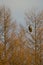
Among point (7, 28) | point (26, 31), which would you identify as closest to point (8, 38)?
point (7, 28)

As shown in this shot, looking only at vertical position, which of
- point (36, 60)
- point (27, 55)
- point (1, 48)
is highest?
point (1, 48)

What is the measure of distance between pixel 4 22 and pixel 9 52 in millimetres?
2019

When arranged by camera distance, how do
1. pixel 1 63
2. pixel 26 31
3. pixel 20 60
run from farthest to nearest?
pixel 26 31 → pixel 20 60 → pixel 1 63

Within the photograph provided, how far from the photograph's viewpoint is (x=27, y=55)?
17.6 metres

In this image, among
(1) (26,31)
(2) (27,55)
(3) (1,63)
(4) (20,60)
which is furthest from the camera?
(1) (26,31)

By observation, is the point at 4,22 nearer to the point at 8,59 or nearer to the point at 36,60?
the point at 8,59

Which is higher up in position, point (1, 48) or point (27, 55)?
point (1, 48)

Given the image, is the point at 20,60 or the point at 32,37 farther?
the point at 32,37

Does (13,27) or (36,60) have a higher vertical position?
(13,27)

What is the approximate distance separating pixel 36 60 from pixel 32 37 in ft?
5.04

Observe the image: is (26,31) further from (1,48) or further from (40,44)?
(1,48)

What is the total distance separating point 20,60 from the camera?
1647cm

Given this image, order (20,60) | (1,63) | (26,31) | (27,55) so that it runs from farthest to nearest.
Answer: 1. (26,31)
2. (27,55)
3. (20,60)
4. (1,63)

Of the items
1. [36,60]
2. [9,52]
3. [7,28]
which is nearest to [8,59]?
[9,52]
